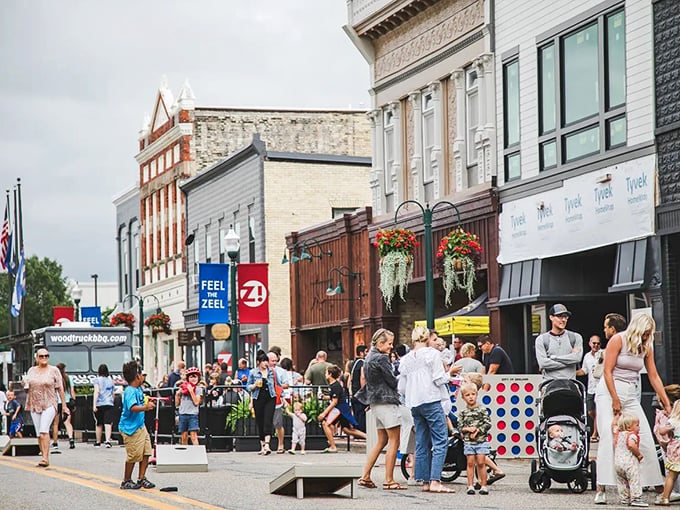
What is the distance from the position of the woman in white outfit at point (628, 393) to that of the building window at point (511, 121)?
14.1 meters

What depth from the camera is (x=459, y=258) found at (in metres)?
29.3

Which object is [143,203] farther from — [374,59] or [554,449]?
[554,449]

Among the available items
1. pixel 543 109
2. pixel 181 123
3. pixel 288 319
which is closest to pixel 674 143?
pixel 543 109

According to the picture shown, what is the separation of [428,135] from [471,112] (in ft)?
8.29

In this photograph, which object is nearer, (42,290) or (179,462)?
(179,462)

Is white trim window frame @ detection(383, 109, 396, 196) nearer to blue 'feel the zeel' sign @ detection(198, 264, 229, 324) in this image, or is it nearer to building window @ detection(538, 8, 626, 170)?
blue 'feel the zeel' sign @ detection(198, 264, 229, 324)

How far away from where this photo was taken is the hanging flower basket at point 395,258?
102ft

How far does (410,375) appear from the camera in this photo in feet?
54.9

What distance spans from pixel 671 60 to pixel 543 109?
5196 millimetres

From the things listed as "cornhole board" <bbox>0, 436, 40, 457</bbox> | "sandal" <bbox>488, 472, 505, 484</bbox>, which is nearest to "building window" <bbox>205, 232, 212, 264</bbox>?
"cornhole board" <bbox>0, 436, 40, 457</bbox>

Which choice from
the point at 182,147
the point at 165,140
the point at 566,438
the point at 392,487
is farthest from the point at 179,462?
the point at 165,140

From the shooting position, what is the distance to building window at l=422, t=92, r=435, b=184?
33.4 meters

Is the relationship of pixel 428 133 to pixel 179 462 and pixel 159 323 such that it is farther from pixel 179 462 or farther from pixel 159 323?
pixel 159 323

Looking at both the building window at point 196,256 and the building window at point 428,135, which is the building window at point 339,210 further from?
the building window at point 428,135
